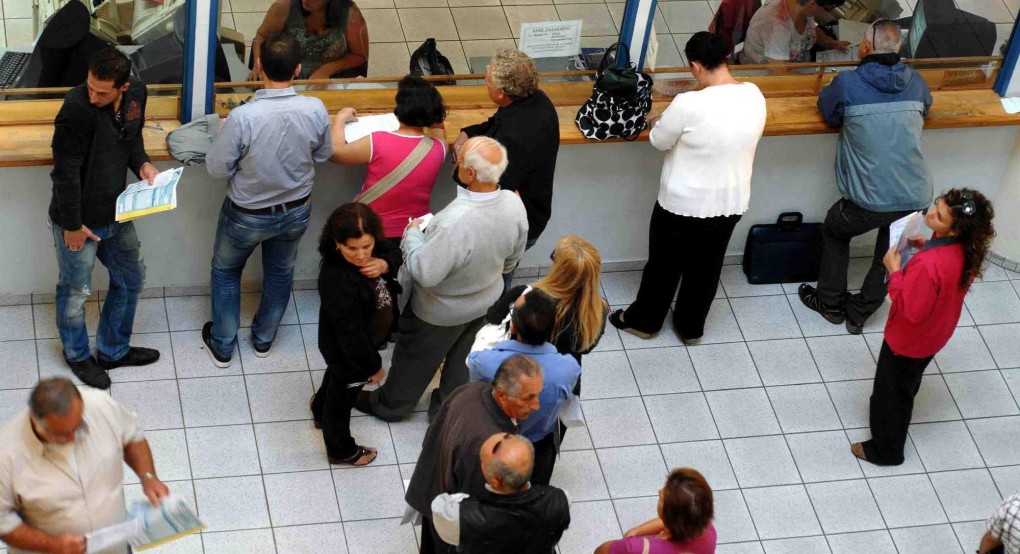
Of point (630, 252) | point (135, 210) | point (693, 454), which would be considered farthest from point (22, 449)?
point (630, 252)

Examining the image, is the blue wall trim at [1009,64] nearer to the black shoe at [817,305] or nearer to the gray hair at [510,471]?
the black shoe at [817,305]

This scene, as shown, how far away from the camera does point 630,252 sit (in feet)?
20.2

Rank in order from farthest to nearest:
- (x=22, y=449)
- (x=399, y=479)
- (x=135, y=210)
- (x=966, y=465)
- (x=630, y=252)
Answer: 1. (x=630, y=252)
2. (x=966, y=465)
3. (x=399, y=479)
4. (x=135, y=210)
5. (x=22, y=449)

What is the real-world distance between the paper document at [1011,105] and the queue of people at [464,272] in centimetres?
65

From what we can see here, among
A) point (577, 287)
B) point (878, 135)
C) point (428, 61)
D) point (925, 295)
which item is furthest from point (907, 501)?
point (428, 61)

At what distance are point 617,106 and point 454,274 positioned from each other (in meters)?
1.26

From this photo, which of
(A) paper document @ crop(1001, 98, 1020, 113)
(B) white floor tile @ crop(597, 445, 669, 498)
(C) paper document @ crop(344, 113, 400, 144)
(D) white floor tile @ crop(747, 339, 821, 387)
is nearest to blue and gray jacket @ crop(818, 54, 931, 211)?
(A) paper document @ crop(1001, 98, 1020, 113)

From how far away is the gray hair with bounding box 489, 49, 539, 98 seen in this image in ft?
15.8

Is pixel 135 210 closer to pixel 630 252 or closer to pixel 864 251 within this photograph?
pixel 630 252

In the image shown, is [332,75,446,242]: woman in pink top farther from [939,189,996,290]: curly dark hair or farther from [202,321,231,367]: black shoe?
[939,189,996,290]: curly dark hair

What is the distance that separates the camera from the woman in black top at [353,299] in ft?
14.1

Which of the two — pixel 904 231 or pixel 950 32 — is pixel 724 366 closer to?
pixel 904 231

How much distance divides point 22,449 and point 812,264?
13.5 ft

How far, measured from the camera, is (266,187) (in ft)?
16.0
